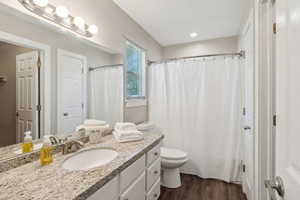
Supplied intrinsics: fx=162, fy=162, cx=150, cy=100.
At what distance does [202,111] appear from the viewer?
8.05ft

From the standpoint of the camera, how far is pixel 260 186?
1.33 m

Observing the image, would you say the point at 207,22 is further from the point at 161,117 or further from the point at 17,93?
the point at 17,93

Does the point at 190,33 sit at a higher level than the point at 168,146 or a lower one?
higher

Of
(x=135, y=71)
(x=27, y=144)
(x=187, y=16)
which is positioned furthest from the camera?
(x=135, y=71)

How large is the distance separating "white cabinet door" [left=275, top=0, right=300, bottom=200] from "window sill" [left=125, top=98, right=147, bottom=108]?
189 cm

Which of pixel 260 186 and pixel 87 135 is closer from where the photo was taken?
pixel 260 186

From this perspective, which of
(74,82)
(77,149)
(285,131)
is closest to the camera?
(285,131)

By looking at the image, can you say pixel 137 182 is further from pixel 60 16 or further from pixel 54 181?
pixel 60 16

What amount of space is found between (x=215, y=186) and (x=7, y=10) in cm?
276

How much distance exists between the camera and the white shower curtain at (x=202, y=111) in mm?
2287

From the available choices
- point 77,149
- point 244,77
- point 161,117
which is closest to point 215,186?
point 161,117

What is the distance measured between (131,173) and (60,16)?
4.48 feet

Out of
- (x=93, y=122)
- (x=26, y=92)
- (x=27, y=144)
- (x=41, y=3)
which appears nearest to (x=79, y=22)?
(x=41, y=3)

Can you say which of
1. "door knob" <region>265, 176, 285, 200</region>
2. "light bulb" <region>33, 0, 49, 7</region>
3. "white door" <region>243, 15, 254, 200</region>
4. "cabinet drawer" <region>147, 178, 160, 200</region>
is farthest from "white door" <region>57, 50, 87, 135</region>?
"white door" <region>243, 15, 254, 200</region>
